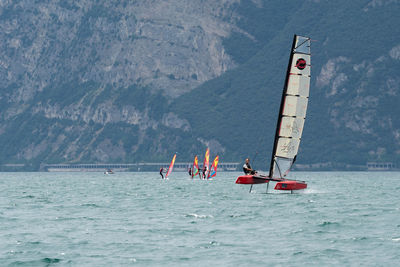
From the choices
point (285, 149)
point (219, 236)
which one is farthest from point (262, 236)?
point (285, 149)

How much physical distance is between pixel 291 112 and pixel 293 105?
67cm

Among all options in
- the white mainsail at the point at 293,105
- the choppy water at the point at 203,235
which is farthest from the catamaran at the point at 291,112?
the choppy water at the point at 203,235

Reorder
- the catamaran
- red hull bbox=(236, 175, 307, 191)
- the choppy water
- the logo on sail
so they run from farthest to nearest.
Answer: the logo on sail
the catamaran
red hull bbox=(236, 175, 307, 191)
the choppy water

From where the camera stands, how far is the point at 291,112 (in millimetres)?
82688

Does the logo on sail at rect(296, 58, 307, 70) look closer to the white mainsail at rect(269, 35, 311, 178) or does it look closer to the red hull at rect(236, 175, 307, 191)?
the white mainsail at rect(269, 35, 311, 178)

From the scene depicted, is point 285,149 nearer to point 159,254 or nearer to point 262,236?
point 262,236

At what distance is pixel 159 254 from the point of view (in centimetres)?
4600

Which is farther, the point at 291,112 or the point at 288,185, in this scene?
the point at 288,185

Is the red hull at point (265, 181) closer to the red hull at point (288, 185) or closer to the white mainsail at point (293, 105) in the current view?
the red hull at point (288, 185)

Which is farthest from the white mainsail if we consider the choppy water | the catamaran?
the choppy water

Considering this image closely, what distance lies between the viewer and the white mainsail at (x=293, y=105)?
82625 millimetres

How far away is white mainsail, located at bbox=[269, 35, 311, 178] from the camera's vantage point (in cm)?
8262

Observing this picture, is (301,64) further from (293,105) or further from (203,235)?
(203,235)

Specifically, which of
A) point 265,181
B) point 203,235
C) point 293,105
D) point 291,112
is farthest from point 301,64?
point 203,235
